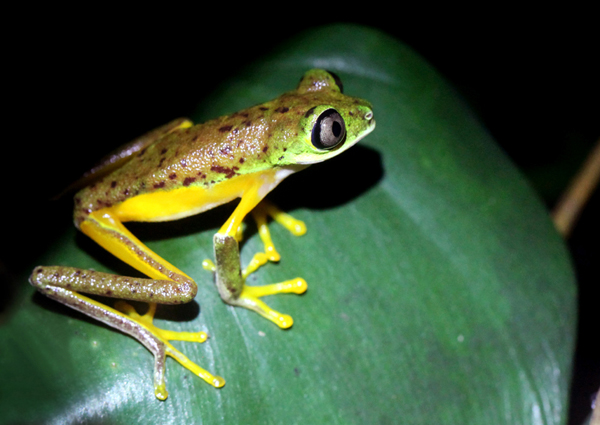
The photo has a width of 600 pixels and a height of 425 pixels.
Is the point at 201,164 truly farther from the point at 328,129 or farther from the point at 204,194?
the point at 328,129

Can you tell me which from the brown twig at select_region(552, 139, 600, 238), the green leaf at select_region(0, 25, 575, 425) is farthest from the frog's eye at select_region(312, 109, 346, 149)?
the brown twig at select_region(552, 139, 600, 238)

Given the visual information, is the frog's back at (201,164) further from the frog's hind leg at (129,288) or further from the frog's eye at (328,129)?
the frog's eye at (328,129)

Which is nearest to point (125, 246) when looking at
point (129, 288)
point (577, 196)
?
point (129, 288)

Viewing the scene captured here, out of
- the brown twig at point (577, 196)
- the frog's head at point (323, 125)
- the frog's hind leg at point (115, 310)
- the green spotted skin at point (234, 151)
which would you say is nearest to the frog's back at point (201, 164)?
the green spotted skin at point (234, 151)

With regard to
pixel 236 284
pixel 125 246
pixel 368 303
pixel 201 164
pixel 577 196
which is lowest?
pixel 577 196

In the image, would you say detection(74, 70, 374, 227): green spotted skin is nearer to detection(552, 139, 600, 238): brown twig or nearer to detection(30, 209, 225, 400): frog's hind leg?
detection(30, 209, 225, 400): frog's hind leg

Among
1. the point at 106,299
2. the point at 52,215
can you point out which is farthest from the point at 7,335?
the point at 52,215
